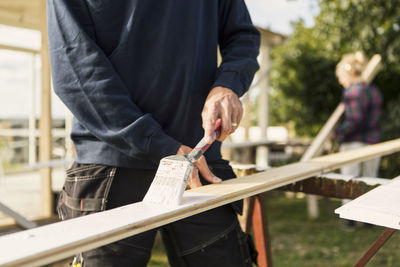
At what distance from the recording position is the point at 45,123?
11.7 ft

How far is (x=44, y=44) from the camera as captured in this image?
350 cm

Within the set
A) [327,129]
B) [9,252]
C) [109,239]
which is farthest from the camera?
[327,129]

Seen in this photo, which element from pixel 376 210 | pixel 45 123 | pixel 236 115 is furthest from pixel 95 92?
pixel 45 123

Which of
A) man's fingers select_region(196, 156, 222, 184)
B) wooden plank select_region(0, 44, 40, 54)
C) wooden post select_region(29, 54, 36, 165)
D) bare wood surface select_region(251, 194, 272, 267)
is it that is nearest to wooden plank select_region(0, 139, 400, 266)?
man's fingers select_region(196, 156, 222, 184)

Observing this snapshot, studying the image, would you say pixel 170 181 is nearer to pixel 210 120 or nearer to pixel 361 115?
pixel 210 120

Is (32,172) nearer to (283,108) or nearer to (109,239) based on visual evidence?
(283,108)

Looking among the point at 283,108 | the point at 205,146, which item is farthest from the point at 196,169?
the point at 283,108

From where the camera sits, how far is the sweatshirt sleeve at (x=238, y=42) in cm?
126

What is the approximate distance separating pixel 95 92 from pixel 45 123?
2.73m

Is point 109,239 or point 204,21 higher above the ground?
point 204,21

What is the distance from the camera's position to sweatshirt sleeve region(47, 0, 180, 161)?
1043 mm

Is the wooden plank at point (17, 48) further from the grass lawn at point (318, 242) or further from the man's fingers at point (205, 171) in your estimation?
the man's fingers at point (205, 171)

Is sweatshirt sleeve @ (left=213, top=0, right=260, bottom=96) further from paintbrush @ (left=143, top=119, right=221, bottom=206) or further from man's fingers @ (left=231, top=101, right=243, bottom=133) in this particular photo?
paintbrush @ (left=143, top=119, right=221, bottom=206)

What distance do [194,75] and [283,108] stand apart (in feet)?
29.3
